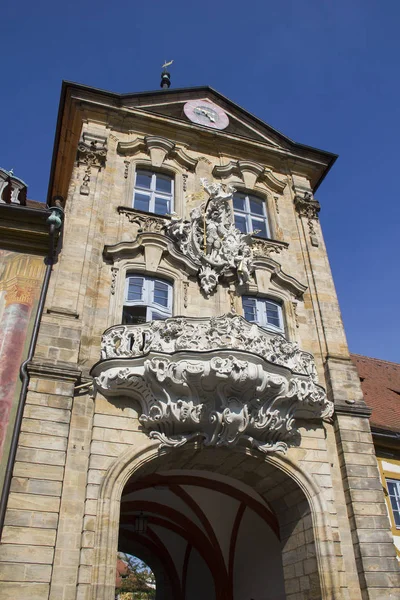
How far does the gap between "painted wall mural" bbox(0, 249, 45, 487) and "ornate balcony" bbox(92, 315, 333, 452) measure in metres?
1.39

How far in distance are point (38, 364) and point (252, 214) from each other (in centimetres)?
748

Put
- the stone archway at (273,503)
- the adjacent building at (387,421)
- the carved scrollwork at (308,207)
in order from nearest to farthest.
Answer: the stone archway at (273,503), the adjacent building at (387,421), the carved scrollwork at (308,207)

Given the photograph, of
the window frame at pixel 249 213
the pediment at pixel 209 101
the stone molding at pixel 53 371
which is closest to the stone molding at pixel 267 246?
the window frame at pixel 249 213

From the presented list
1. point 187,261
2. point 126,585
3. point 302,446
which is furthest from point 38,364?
point 126,585

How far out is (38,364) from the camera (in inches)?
365

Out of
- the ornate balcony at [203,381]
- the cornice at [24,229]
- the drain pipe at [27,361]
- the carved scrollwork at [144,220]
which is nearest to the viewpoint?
the drain pipe at [27,361]

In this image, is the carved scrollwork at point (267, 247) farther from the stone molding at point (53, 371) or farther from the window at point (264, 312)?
the stone molding at point (53, 371)

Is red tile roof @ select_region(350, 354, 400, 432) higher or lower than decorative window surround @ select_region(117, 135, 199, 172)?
lower

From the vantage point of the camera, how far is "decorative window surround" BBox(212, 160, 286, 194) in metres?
14.7

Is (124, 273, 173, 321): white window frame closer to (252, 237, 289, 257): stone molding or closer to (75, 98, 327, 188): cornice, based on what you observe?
(252, 237, 289, 257): stone molding

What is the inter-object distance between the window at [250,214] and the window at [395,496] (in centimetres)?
652

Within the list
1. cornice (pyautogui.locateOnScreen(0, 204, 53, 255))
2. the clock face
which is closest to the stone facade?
cornice (pyautogui.locateOnScreen(0, 204, 53, 255))

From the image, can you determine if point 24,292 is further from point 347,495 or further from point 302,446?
point 347,495

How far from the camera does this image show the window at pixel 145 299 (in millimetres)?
11023
